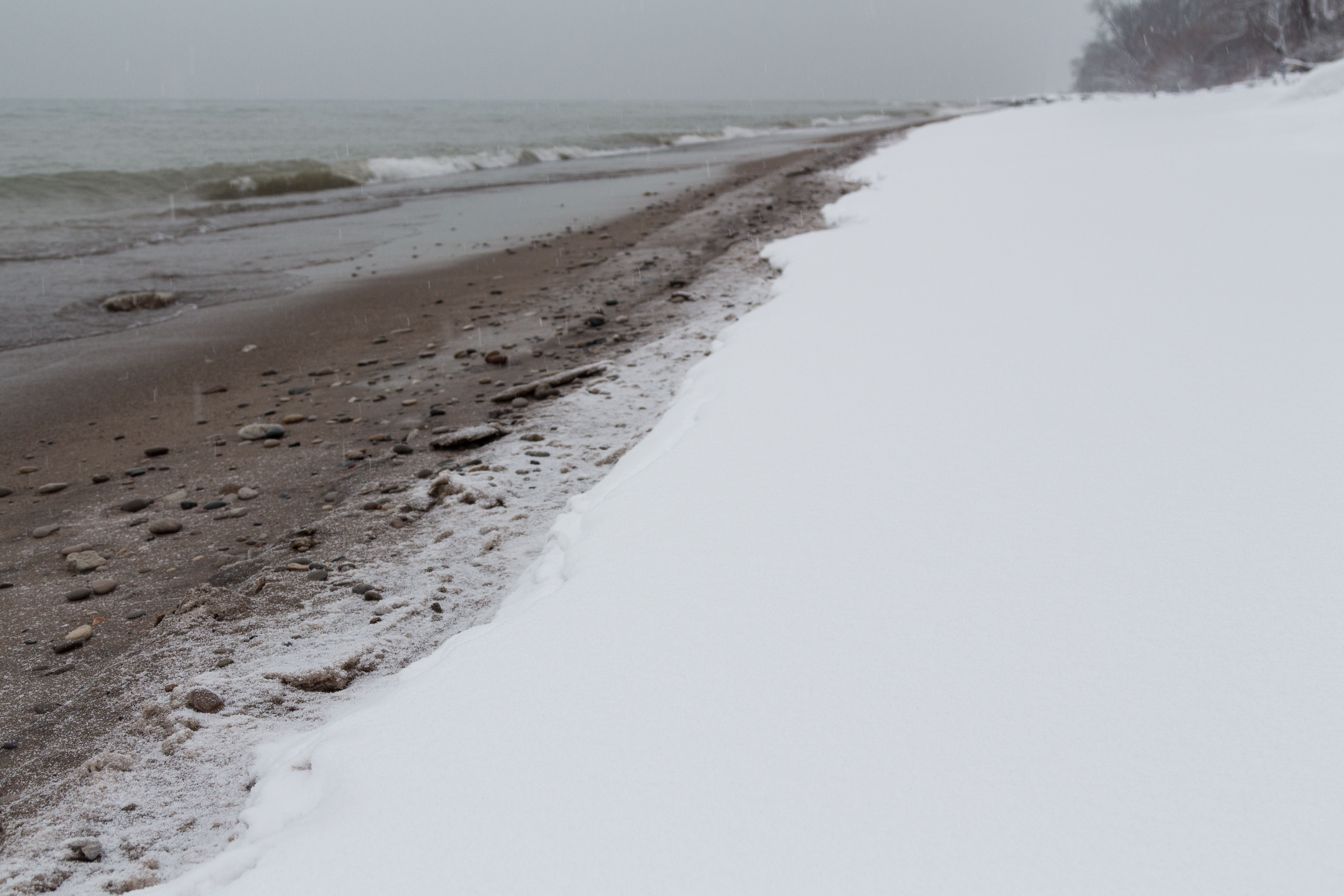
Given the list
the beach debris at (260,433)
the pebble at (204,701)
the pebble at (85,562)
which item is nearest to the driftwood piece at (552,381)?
the beach debris at (260,433)

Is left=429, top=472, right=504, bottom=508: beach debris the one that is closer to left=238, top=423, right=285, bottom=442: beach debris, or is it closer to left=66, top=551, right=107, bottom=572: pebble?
left=66, top=551, right=107, bottom=572: pebble

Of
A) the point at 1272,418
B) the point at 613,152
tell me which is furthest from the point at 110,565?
the point at 613,152

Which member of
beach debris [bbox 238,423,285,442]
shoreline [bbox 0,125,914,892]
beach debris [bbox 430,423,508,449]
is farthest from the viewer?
beach debris [bbox 238,423,285,442]

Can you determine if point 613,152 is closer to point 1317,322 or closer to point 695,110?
point 1317,322

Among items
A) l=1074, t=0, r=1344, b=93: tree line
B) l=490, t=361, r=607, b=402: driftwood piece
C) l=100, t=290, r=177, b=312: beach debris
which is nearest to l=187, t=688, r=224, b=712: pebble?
l=490, t=361, r=607, b=402: driftwood piece

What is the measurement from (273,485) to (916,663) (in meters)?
3.19

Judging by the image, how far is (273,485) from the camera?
358 centimetres

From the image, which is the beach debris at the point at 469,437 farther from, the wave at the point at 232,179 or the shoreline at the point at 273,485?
the wave at the point at 232,179

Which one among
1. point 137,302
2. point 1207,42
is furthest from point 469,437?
point 1207,42

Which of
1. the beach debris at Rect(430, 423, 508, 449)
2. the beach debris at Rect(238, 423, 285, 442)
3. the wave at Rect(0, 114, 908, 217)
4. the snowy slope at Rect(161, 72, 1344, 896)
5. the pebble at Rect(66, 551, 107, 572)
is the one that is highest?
the wave at Rect(0, 114, 908, 217)

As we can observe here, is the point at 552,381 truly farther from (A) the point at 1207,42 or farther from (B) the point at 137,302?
(A) the point at 1207,42

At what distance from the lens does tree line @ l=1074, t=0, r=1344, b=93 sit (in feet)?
75.5

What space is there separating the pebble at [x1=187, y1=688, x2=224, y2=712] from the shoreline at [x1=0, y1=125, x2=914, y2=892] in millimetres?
41

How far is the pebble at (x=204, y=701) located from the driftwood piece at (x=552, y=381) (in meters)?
2.54
